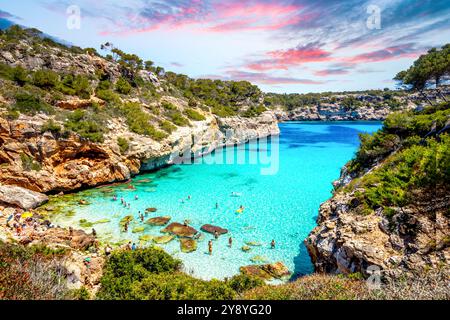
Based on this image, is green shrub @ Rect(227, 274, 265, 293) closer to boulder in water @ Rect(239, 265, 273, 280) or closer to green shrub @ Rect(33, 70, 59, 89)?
boulder in water @ Rect(239, 265, 273, 280)

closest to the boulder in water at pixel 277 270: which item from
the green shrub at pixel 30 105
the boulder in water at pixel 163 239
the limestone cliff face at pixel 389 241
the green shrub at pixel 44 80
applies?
the limestone cliff face at pixel 389 241

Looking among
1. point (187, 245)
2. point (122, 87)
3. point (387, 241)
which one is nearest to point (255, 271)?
point (187, 245)

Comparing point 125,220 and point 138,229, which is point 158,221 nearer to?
point 138,229

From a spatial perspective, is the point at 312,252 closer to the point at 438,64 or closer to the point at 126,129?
the point at 438,64

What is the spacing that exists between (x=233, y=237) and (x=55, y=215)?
38.5ft

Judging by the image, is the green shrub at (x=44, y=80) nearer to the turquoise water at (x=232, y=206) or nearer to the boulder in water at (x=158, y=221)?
the turquoise water at (x=232, y=206)

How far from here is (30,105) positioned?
20562 millimetres

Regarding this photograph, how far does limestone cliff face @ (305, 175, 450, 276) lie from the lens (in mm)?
6359

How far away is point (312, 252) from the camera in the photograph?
381 inches

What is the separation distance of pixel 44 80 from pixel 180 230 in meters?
22.4

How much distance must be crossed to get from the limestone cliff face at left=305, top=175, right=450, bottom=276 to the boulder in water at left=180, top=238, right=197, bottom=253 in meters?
6.50

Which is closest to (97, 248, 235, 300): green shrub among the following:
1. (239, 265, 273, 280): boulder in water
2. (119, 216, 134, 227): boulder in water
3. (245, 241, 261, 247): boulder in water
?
(239, 265, 273, 280): boulder in water

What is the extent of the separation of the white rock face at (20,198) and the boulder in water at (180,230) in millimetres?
9558

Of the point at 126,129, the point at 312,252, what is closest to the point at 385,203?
the point at 312,252
